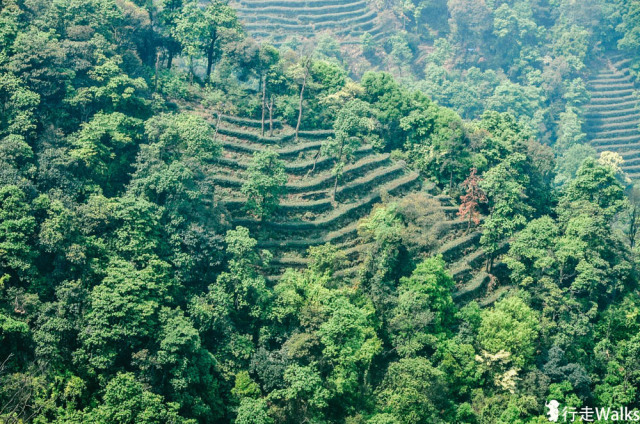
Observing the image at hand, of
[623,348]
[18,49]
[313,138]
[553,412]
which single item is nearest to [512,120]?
[313,138]

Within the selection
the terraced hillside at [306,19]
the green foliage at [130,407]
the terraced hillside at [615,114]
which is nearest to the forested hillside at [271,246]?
the green foliage at [130,407]

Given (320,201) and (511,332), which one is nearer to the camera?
(511,332)

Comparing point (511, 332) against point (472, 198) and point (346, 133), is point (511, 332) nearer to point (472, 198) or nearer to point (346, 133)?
point (472, 198)

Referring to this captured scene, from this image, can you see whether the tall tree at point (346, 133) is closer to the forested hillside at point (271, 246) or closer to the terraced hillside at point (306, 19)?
the forested hillside at point (271, 246)

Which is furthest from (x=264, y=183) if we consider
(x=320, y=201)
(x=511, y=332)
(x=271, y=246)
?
(x=511, y=332)

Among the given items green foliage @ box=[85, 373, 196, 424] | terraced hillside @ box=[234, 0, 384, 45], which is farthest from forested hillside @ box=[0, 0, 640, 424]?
terraced hillside @ box=[234, 0, 384, 45]

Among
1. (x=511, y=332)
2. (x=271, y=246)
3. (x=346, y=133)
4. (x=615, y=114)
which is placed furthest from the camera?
(x=615, y=114)

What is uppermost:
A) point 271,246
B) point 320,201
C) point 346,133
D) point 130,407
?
point 346,133
